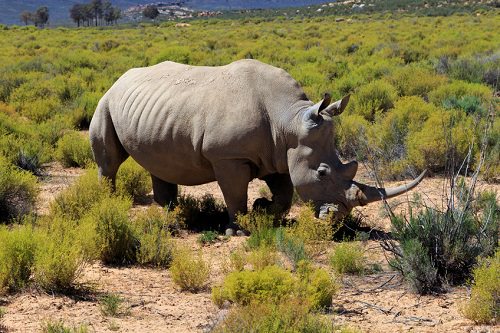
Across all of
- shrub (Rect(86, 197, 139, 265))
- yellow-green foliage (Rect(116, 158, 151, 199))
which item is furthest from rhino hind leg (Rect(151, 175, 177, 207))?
shrub (Rect(86, 197, 139, 265))

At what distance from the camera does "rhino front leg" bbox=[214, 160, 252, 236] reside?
7.88m

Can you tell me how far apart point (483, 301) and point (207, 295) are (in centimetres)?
221

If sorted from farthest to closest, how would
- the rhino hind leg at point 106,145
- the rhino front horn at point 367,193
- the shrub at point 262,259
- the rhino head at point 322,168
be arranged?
the rhino hind leg at point 106,145
the rhino head at point 322,168
the rhino front horn at point 367,193
the shrub at point 262,259

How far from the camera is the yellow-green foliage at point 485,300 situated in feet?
16.5

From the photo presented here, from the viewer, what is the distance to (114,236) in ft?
22.8

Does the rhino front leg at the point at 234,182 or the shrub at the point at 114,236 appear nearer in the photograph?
the shrub at the point at 114,236

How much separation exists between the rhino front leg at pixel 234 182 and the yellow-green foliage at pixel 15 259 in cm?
251

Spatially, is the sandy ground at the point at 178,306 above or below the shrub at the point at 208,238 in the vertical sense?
above

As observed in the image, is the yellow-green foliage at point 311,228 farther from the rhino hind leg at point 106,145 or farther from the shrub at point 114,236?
the rhino hind leg at point 106,145

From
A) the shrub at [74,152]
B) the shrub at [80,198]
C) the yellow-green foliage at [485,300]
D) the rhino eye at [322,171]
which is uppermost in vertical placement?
the rhino eye at [322,171]

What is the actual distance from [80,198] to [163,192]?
1336 millimetres

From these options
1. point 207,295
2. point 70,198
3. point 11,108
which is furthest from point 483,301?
point 11,108

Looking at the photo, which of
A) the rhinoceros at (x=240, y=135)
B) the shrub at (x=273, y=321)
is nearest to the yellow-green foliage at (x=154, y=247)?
the rhinoceros at (x=240, y=135)

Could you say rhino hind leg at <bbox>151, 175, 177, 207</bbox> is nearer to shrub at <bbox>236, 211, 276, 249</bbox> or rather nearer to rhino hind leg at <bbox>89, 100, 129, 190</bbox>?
rhino hind leg at <bbox>89, 100, 129, 190</bbox>
